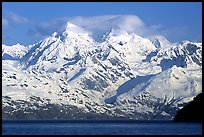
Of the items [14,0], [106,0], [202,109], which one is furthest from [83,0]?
[202,109]

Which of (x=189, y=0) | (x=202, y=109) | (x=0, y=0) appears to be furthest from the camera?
(x=202, y=109)

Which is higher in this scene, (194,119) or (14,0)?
(194,119)

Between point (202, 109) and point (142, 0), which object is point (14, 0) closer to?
point (142, 0)

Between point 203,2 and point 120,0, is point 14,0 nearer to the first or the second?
point 120,0

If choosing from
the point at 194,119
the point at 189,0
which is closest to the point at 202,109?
the point at 194,119

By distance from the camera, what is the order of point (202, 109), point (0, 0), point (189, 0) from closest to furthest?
point (0, 0) < point (189, 0) < point (202, 109)

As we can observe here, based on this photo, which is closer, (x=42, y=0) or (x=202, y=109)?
(x=42, y=0)

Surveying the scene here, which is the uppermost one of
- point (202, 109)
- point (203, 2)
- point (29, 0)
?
point (202, 109)

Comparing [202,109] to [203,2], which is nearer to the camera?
[203,2]

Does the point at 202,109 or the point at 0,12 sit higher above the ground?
the point at 202,109
